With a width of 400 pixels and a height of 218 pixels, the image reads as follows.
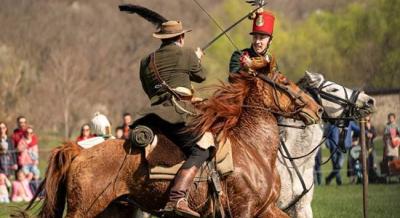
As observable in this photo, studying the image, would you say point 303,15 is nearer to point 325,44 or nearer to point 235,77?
point 325,44

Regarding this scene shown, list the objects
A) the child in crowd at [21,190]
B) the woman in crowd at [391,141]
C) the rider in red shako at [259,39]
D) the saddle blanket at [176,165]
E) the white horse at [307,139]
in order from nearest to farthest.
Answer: the saddle blanket at [176,165]
the rider in red shako at [259,39]
the white horse at [307,139]
the child in crowd at [21,190]
the woman in crowd at [391,141]

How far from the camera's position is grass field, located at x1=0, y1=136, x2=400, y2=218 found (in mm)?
17234

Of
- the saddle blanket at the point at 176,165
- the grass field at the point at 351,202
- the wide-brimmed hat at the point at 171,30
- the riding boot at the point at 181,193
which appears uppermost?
the wide-brimmed hat at the point at 171,30

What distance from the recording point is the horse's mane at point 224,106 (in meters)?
10.8

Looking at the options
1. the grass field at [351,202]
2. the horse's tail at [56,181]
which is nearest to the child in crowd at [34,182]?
the grass field at [351,202]

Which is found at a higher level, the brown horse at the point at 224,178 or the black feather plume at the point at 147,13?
the black feather plume at the point at 147,13

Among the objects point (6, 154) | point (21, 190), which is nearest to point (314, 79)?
point (21, 190)

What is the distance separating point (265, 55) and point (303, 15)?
6315cm

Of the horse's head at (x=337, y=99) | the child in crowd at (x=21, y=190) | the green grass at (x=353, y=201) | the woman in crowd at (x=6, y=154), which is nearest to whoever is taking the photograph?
the horse's head at (x=337, y=99)

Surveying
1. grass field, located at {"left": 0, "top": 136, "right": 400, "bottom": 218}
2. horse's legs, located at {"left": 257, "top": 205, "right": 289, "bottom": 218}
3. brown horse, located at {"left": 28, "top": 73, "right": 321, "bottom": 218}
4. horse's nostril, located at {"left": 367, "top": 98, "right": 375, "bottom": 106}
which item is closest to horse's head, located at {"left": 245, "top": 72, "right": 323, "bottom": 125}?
brown horse, located at {"left": 28, "top": 73, "right": 321, "bottom": 218}

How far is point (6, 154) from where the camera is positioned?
2295 cm

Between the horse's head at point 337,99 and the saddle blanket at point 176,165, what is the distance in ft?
7.93

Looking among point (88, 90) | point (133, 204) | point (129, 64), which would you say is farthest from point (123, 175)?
point (129, 64)

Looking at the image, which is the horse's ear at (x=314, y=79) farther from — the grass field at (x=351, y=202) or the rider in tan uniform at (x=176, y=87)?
the grass field at (x=351, y=202)
